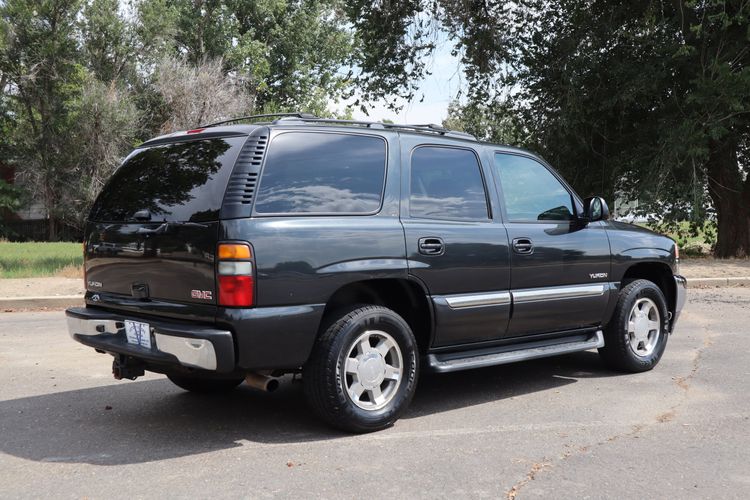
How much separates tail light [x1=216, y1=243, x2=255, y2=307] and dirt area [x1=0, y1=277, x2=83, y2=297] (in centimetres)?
845

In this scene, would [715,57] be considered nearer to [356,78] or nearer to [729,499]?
[356,78]

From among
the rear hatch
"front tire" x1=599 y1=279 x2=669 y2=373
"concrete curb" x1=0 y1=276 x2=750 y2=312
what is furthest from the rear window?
"concrete curb" x1=0 y1=276 x2=750 y2=312

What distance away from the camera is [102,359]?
7672 millimetres

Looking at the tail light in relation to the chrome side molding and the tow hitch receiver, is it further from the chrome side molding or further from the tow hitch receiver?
the chrome side molding

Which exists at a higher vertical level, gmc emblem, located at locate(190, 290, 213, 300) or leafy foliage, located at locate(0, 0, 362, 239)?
leafy foliage, located at locate(0, 0, 362, 239)

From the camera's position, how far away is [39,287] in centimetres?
1275

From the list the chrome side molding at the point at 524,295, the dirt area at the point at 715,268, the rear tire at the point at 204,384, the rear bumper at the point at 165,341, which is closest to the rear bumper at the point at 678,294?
the chrome side molding at the point at 524,295

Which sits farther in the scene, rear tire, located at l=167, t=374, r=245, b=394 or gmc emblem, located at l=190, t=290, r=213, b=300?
rear tire, located at l=167, t=374, r=245, b=394

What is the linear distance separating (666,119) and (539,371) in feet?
43.2

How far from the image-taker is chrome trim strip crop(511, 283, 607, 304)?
593 centimetres

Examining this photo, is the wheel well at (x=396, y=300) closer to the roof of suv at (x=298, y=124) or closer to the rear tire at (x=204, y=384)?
the roof of suv at (x=298, y=124)

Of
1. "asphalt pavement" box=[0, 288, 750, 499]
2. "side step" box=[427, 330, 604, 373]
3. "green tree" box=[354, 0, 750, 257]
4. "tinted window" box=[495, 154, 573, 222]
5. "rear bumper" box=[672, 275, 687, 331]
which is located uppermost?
"green tree" box=[354, 0, 750, 257]

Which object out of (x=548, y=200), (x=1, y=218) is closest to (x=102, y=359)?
(x=548, y=200)

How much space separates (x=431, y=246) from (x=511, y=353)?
3.81ft
